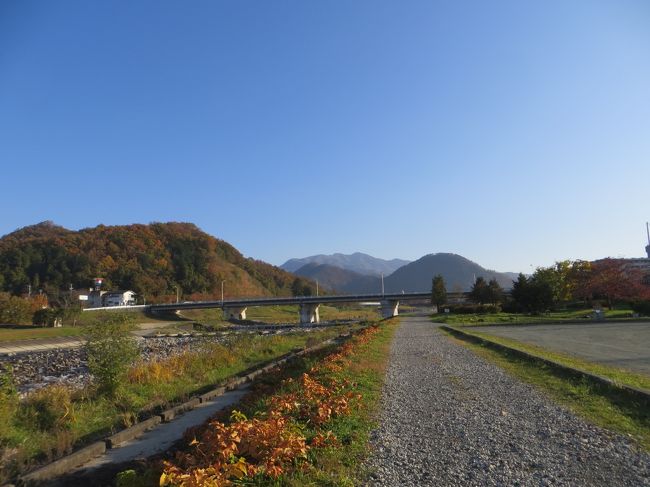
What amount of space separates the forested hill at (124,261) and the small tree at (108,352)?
10701 centimetres

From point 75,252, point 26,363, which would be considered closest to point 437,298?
point 26,363

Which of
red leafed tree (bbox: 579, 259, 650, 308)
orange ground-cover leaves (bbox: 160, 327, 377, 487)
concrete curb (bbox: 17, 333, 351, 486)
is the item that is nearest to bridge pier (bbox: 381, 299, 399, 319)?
red leafed tree (bbox: 579, 259, 650, 308)

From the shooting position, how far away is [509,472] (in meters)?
5.11

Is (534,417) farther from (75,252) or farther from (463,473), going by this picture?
(75,252)

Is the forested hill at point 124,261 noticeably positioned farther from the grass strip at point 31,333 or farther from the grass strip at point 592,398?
the grass strip at point 592,398

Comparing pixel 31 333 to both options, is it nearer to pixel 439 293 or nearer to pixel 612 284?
pixel 439 293

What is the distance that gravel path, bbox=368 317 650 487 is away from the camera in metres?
4.99

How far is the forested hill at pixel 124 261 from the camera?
122938 millimetres

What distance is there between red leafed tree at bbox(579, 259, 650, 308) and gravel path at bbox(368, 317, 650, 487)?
56069mm

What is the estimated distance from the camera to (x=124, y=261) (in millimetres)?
133625

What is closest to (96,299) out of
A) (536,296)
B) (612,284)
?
(536,296)

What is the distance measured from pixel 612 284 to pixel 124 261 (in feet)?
393

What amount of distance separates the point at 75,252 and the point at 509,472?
142 meters

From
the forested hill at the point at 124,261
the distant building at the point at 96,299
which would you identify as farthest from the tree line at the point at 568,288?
the forested hill at the point at 124,261
